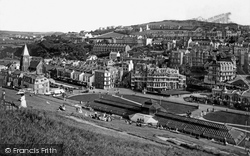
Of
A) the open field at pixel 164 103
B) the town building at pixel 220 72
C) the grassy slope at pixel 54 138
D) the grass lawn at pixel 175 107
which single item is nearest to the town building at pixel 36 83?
the open field at pixel 164 103

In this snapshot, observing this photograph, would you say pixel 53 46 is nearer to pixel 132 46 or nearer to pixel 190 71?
pixel 132 46

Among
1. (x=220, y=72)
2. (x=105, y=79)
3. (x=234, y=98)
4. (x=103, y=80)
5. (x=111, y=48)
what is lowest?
(x=234, y=98)

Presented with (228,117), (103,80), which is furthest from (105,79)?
(228,117)

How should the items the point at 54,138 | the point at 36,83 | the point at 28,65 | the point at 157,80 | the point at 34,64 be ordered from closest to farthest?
the point at 54,138 < the point at 36,83 < the point at 157,80 < the point at 28,65 < the point at 34,64

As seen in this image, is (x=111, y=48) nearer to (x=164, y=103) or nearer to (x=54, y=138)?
(x=164, y=103)

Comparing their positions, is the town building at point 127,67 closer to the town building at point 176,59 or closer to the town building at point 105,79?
the town building at point 105,79
